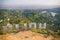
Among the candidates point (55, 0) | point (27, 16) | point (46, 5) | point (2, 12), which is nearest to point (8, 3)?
point (2, 12)

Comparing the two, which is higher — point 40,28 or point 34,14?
point 34,14

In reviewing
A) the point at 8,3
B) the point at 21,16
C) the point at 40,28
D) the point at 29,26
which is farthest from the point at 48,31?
the point at 8,3

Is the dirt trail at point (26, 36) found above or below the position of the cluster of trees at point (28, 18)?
below

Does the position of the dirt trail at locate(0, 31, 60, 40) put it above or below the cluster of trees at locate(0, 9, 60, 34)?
below

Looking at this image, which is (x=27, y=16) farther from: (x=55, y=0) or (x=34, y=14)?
(x=55, y=0)

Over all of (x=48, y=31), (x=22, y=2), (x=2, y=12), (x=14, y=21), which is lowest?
(x=48, y=31)

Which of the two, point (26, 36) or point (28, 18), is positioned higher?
point (28, 18)

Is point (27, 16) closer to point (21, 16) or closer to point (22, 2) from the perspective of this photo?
point (21, 16)
